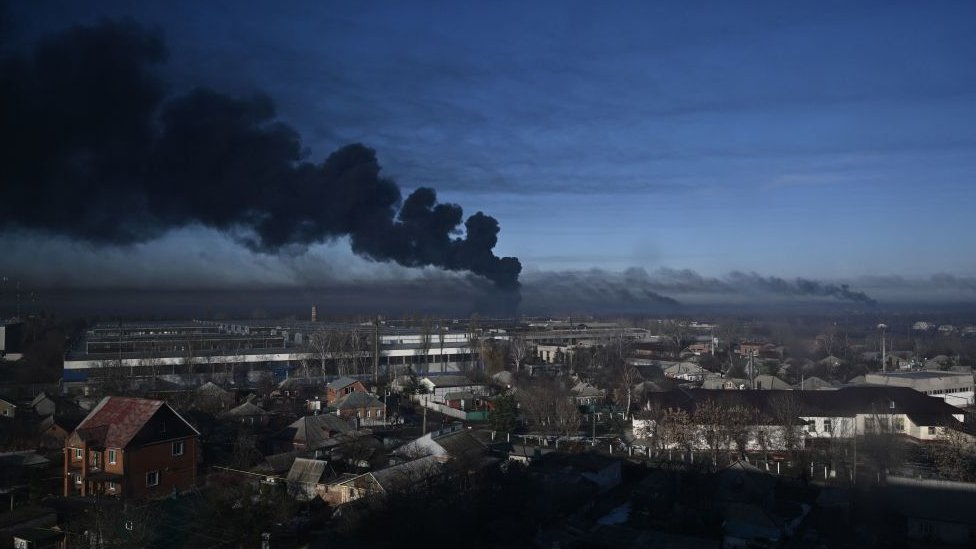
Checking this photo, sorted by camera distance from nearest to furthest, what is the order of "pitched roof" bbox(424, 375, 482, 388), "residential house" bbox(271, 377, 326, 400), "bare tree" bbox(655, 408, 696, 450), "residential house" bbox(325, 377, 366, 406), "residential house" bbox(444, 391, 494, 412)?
"bare tree" bbox(655, 408, 696, 450) < "residential house" bbox(444, 391, 494, 412) < "residential house" bbox(325, 377, 366, 406) < "residential house" bbox(271, 377, 326, 400) < "pitched roof" bbox(424, 375, 482, 388)

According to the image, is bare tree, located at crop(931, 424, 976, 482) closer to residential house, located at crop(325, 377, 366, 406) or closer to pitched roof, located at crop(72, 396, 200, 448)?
pitched roof, located at crop(72, 396, 200, 448)

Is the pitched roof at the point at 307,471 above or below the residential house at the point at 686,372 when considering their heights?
above

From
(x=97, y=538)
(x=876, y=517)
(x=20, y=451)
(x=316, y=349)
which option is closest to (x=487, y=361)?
(x=316, y=349)

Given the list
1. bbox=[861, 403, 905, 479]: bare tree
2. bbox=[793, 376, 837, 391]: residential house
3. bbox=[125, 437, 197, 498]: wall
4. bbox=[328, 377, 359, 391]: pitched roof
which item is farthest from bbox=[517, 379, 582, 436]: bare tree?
bbox=[125, 437, 197, 498]: wall

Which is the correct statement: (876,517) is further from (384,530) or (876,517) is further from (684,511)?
(384,530)

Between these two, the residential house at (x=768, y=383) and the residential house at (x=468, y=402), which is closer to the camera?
the residential house at (x=468, y=402)

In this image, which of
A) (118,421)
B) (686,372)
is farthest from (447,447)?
(686,372)

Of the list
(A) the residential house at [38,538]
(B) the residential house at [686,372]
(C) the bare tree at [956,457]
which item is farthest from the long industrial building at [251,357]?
(C) the bare tree at [956,457]

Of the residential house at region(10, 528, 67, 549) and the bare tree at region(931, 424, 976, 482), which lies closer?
the residential house at region(10, 528, 67, 549)

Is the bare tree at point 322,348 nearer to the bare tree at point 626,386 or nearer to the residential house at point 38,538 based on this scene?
the bare tree at point 626,386
